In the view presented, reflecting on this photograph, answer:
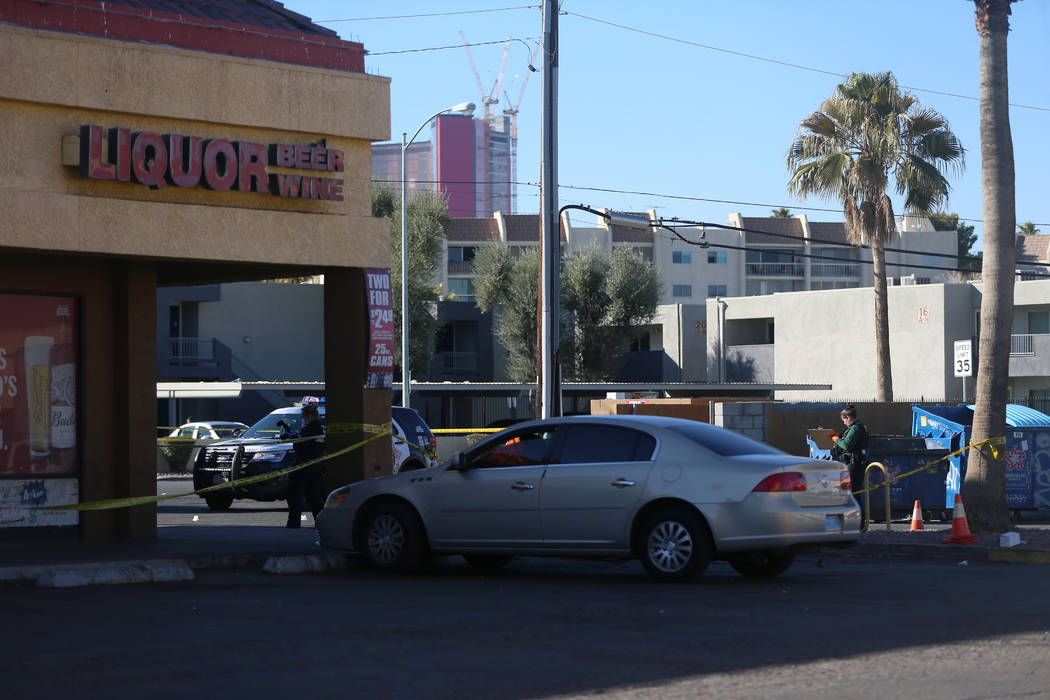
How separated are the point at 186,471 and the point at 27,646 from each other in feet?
114

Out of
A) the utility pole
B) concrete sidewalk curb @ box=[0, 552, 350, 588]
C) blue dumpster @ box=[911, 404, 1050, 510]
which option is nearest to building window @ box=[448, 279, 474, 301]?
the utility pole

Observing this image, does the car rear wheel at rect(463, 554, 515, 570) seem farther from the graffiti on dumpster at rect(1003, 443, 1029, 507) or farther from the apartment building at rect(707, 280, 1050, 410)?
the apartment building at rect(707, 280, 1050, 410)

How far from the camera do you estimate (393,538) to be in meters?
13.4

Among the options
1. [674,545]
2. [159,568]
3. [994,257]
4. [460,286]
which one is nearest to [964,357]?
[994,257]

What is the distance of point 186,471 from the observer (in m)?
42.6

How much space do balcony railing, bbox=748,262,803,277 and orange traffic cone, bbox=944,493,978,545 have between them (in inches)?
3327

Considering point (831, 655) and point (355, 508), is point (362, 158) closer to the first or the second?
point (355, 508)

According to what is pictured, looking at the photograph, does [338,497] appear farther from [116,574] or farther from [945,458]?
[945,458]

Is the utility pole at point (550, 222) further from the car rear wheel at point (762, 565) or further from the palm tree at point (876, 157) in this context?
the palm tree at point (876, 157)

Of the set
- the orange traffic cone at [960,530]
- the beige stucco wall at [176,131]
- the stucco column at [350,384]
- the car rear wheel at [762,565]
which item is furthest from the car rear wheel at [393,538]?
the orange traffic cone at [960,530]

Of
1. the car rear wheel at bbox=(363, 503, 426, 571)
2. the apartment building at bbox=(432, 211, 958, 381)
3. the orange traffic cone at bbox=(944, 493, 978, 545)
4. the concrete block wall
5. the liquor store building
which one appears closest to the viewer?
the car rear wheel at bbox=(363, 503, 426, 571)

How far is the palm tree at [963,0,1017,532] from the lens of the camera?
56.7 ft

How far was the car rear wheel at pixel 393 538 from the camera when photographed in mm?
13273

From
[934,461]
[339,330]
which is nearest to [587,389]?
[934,461]
